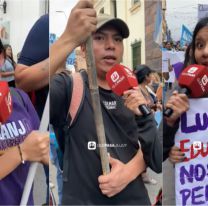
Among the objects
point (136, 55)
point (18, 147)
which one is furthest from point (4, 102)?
point (136, 55)

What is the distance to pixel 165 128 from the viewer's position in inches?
42.9

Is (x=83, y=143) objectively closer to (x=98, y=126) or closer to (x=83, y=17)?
(x=98, y=126)

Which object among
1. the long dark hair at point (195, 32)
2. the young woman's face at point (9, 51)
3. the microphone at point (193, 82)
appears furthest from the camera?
the young woman's face at point (9, 51)

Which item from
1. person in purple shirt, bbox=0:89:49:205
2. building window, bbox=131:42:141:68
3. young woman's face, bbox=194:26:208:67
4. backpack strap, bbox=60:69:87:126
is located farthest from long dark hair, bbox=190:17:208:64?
person in purple shirt, bbox=0:89:49:205

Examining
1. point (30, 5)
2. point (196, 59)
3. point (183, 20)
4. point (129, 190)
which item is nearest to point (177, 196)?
point (129, 190)

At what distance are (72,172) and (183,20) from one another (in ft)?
1.83

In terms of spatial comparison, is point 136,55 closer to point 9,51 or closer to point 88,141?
point 88,141

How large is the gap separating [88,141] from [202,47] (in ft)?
1.46

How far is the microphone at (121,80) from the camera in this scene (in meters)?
0.94

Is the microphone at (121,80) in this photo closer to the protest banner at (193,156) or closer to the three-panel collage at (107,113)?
the three-panel collage at (107,113)

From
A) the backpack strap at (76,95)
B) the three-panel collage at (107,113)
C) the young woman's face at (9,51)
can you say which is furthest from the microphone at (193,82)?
the young woman's face at (9,51)

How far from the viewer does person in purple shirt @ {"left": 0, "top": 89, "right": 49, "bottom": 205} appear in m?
1.00

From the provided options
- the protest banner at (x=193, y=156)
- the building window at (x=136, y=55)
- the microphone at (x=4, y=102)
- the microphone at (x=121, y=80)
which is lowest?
the protest banner at (x=193, y=156)

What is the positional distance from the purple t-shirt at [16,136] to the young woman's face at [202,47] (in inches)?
19.9
